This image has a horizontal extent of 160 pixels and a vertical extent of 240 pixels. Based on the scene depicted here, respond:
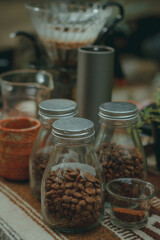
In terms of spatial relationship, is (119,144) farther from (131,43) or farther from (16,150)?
(131,43)

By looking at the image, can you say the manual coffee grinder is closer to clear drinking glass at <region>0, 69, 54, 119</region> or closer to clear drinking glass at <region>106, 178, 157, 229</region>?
clear drinking glass at <region>0, 69, 54, 119</region>

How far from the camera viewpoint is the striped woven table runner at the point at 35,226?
57 centimetres

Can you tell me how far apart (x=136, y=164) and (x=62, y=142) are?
0.54 ft

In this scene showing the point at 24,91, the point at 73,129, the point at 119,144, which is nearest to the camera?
the point at 73,129

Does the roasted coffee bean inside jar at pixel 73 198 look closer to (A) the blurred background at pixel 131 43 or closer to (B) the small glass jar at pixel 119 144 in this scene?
(B) the small glass jar at pixel 119 144

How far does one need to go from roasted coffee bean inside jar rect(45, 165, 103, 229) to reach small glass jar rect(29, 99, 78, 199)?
3.9 inches

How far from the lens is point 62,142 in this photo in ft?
1.83

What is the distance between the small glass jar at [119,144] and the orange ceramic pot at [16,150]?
15cm

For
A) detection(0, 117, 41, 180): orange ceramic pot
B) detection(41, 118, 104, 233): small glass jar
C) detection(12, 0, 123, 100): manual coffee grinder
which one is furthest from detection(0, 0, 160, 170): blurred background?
detection(41, 118, 104, 233): small glass jar

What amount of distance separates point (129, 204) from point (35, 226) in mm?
163

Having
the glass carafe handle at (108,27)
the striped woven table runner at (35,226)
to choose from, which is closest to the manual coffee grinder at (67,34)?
the glass carafe handle at (108,27)

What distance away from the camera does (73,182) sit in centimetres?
56

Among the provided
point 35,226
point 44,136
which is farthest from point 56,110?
point 35,226

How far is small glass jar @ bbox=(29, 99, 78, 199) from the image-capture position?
2.06 ft
